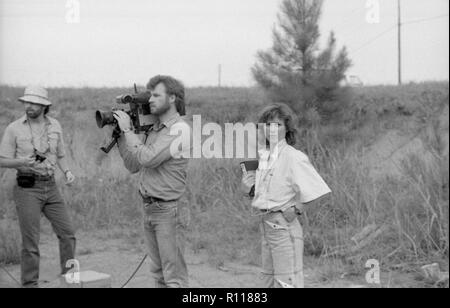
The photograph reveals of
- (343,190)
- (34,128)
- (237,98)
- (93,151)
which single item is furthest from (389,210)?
(237,98)

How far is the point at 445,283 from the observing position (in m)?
4.18

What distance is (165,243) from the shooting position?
308 centimetres

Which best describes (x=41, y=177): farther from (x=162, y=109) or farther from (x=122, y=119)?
(x=162, y=109)

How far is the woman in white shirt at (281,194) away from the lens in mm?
2865

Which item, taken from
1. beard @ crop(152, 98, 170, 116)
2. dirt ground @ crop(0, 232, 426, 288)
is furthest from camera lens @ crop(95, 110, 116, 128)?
dirt ground @ crop(0, 232, 426, 288)

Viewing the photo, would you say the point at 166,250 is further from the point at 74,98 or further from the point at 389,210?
the point at 74,98

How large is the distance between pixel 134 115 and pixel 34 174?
119 cm

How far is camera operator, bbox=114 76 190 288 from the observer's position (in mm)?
3074

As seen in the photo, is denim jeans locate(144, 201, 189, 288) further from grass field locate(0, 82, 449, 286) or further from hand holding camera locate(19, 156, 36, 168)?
hand holding camera locate(19, 156, 36, 168)

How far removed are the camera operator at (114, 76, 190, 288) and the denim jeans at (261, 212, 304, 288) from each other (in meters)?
0.54

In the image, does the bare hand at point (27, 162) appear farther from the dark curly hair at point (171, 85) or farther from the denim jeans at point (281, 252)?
the denim jeans at point (281, 252)

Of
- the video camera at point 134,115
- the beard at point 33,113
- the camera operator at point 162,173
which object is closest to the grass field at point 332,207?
the video camera at point 134,115

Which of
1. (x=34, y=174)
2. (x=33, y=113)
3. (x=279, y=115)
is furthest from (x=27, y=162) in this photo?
(x=279, y=115)

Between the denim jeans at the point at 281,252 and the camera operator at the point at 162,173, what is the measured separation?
0.54m
